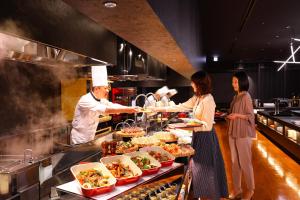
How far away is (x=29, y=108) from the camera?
539 cm

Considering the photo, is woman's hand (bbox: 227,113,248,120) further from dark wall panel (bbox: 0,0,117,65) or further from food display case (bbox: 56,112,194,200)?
dark wall panel (bbox: 0,0,117,65)

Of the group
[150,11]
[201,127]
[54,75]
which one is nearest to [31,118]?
[54,75]

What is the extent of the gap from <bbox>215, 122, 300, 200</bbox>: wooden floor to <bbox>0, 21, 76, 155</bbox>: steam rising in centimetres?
350

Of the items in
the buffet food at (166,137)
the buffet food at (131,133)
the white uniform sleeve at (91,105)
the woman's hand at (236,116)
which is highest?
the white uniform sleeve at (91,105)

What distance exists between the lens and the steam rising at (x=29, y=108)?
4.66 metres

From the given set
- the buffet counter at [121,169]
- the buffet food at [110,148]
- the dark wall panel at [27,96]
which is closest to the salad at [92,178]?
the buffet counter at [121,169]

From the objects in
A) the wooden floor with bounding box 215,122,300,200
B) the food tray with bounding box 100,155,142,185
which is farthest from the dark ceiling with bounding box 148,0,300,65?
the wooden floor with bounding box 215,122,300,200

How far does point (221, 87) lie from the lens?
1648 centimetres

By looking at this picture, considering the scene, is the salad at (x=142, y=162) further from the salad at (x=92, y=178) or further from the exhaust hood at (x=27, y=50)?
the exhaust hood at (x=27, y=50)

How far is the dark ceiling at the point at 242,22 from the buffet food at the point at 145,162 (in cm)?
123

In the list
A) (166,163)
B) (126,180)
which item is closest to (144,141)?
(166,163)

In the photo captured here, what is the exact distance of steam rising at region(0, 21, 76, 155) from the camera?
4656 mm

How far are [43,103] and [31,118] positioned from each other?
1.95 feet

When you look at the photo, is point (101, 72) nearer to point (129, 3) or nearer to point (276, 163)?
point (129, 3)
